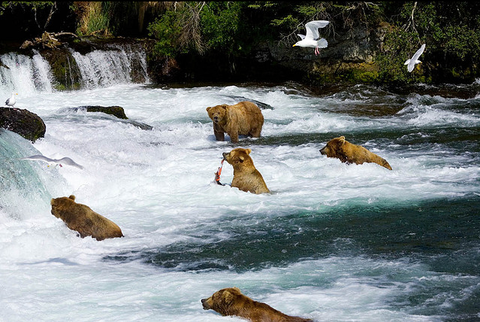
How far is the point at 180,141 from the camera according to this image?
12.0 m

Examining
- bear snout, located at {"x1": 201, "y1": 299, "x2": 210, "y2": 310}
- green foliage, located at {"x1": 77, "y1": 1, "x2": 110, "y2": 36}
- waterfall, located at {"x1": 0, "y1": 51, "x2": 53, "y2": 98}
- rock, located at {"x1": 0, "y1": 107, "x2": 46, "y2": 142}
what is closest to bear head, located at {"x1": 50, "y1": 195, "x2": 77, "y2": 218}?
bear snout, located at {"x1": 201, "y1": 299, "x2": 210, "y2": 310}

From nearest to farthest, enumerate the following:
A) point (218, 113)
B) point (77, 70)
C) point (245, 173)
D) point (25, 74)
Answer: point (245, 173)
point (218, 113)
point (25, 74)
point (77, 70)

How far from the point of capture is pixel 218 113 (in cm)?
1124

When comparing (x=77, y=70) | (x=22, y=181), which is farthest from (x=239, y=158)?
(x=77, y=70)

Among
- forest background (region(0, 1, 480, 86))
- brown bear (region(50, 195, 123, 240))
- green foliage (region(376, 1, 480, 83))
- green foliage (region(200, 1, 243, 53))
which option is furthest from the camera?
green foliage (region(200, 1, 243, 53))

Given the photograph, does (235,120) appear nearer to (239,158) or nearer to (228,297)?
(239,158)

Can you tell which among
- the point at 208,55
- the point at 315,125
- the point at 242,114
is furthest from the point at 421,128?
the point at 208,55

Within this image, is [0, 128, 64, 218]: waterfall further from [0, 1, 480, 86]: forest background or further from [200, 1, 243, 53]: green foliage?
[200, 1, 243, 53]: green foliage

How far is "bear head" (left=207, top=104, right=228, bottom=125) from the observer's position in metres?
11.2

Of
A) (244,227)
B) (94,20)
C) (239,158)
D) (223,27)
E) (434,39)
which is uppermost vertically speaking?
(94,20)

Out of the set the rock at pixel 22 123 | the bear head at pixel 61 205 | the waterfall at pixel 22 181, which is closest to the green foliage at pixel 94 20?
the rock at pixel 22 123

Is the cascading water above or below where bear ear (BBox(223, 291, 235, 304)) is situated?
above

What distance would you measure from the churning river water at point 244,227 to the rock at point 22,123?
0.22 m

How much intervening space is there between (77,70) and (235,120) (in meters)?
9.63
